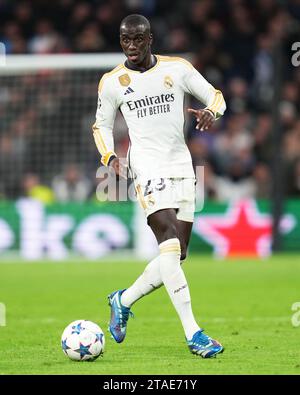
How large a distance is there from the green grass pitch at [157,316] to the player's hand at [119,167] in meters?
1.28

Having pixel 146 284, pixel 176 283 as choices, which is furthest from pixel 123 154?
pixel 176 283

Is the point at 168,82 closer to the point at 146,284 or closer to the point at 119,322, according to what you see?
the point at 146,284

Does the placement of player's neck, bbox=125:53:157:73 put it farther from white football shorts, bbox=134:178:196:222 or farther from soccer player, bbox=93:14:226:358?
white football shorts, bbox=134:178:196:222

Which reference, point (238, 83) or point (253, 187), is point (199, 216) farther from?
point (238, 83)

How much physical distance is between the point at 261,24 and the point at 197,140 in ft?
11.1

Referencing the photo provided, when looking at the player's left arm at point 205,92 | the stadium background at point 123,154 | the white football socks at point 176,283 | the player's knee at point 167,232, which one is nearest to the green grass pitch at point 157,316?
the stadium background at point 123,154

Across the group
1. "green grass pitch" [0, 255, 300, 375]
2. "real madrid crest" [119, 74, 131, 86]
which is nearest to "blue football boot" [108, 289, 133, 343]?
"green grass pitch" [0, 255, 300, 375]

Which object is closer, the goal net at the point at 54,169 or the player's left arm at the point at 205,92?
the player's left arm at the point at 205,92

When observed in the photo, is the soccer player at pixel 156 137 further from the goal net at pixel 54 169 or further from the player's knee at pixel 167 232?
the goal net at pixel 54 169

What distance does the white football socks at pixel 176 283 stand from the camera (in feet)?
25.0

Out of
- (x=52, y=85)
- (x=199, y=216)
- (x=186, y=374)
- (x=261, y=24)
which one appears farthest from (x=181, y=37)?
(x=186, y=374)

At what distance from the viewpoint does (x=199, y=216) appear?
17.7 meters

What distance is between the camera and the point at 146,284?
26.4ft

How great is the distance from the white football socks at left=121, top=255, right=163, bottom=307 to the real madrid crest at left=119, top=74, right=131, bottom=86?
4.24 feet
